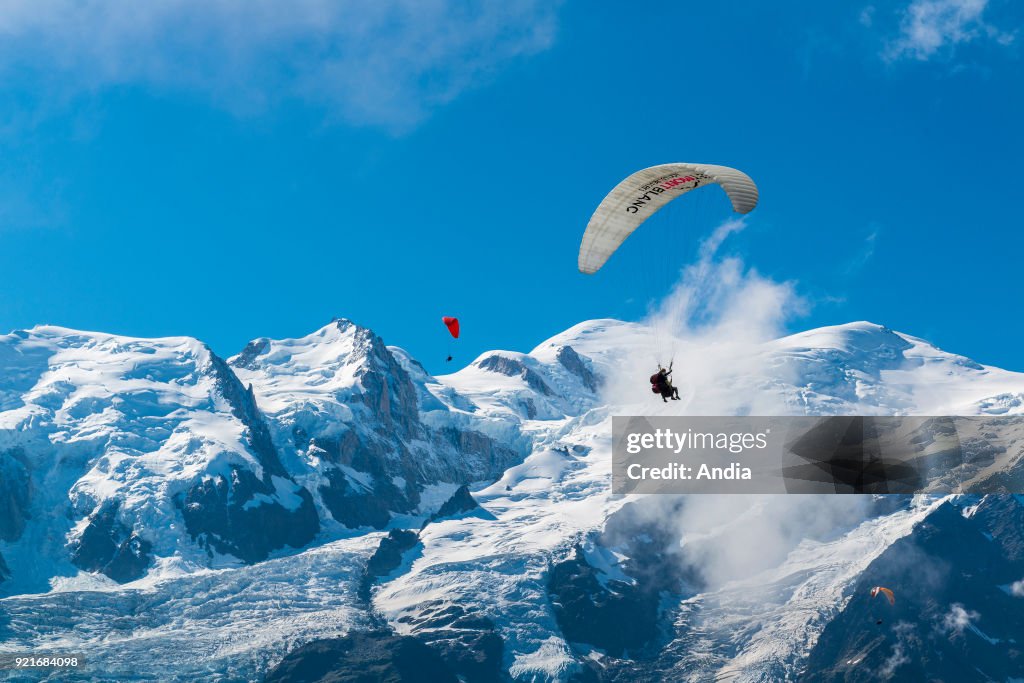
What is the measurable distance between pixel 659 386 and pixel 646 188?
14.0 metres

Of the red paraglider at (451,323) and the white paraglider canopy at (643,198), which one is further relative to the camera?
the red paraglider at (451,323)

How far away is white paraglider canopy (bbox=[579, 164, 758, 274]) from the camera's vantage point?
78250mm

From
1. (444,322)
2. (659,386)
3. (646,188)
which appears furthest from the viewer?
(444,322)

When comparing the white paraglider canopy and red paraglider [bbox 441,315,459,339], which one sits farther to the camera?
red paraglider [bbox 441,315,459,339]

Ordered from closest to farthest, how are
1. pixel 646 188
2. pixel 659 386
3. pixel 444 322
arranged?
pixel 659 386 → pixel 646 188 → pixel 444 322

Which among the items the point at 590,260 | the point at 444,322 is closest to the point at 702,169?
the point at 590,260

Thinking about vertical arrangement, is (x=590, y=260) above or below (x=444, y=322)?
below

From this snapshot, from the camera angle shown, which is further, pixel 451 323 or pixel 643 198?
pixel 451 323

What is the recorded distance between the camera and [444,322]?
411ft

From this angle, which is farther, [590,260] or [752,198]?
[590,260]

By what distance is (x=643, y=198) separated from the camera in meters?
81.8

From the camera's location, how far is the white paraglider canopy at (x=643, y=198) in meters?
78.2

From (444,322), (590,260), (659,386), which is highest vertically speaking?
(444,322)

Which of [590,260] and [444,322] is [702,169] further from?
[444,322]
